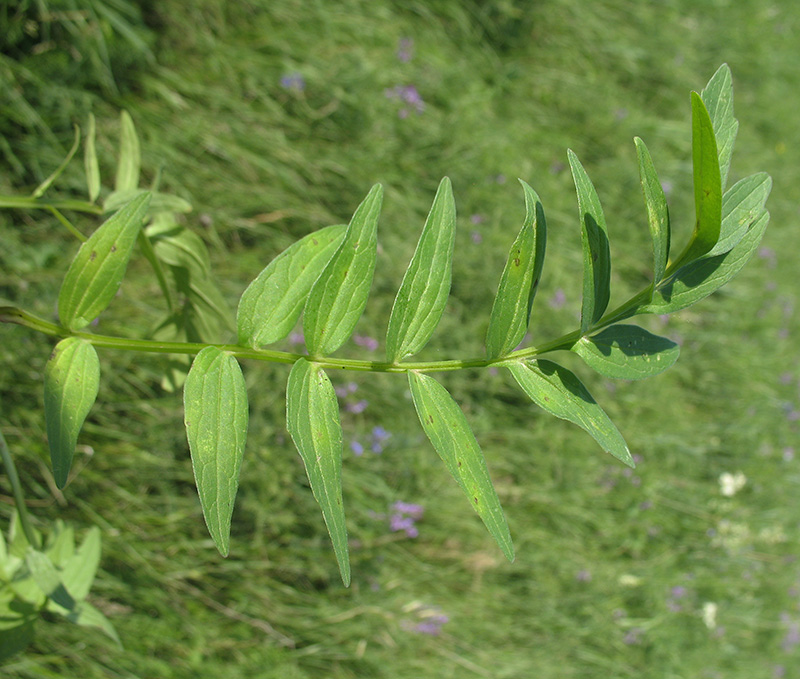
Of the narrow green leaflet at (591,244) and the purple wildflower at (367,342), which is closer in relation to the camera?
the narrow green leaflet at (591,244)

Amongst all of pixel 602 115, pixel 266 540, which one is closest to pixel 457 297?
pixel 266 540

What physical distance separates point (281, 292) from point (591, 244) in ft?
1.58

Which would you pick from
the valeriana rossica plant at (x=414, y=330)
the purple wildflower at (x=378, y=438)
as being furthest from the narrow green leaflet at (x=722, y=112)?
the purple wildflower at (x=378, y=438)

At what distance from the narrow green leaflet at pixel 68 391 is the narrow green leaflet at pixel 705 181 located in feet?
2.73

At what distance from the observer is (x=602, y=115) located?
4.27 meters

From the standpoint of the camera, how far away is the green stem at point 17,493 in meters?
1.09

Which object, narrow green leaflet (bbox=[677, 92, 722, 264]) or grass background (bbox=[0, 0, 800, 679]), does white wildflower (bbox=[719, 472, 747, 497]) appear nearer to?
grass background (bbox=[0, 0, 800, 679])

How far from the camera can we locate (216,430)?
37.8 inches

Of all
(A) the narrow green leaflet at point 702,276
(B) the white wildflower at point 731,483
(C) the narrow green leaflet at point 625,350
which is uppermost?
Result: (A) the narrow green leaflet at point 702,276

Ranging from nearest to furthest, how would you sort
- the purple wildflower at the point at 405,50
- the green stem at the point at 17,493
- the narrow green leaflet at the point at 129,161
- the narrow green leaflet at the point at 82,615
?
the green stem at the point at 17,493, the narrow green leaflet at the point at 82,615, the narrow green leaflet at the point at 129,161, the purple wildflower at the point at 405,50

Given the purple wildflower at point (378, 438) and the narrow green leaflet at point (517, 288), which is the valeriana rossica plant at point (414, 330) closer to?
the narrow green leaflet at point (517, 288)

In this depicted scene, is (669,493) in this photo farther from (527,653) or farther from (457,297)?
(457,297)

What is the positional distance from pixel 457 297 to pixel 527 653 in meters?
1.81

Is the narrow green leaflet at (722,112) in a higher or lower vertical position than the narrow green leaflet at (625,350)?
higher
